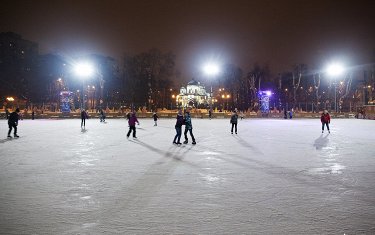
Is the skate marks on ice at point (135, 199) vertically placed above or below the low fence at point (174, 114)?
below

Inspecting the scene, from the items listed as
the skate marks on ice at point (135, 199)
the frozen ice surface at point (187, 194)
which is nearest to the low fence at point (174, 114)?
the frozen ice surface at point (187, 194)

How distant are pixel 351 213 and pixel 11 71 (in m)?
75.3

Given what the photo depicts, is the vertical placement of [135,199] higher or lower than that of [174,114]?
lower

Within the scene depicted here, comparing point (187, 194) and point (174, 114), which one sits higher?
point (174, 114)

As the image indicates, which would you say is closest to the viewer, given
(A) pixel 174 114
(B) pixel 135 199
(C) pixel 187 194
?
(B) pixel 135 199

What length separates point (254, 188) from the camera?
7699mm

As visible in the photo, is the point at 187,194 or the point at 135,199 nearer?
the point at 135,199

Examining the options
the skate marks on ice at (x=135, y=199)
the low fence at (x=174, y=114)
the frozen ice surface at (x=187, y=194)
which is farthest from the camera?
the low fence at (x=174, y=114)

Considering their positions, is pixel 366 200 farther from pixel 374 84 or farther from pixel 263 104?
pixel 374 84

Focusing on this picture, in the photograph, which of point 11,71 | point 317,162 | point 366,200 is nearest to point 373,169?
point 317,162

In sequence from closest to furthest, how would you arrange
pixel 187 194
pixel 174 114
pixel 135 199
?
pixel 135 199 → pixel 187 194 → pixel 174 114

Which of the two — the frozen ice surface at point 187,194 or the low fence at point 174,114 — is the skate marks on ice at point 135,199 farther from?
the low fence at point 174,114

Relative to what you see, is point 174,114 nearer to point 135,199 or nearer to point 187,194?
point 187,194

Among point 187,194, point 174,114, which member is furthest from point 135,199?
point 174,114
